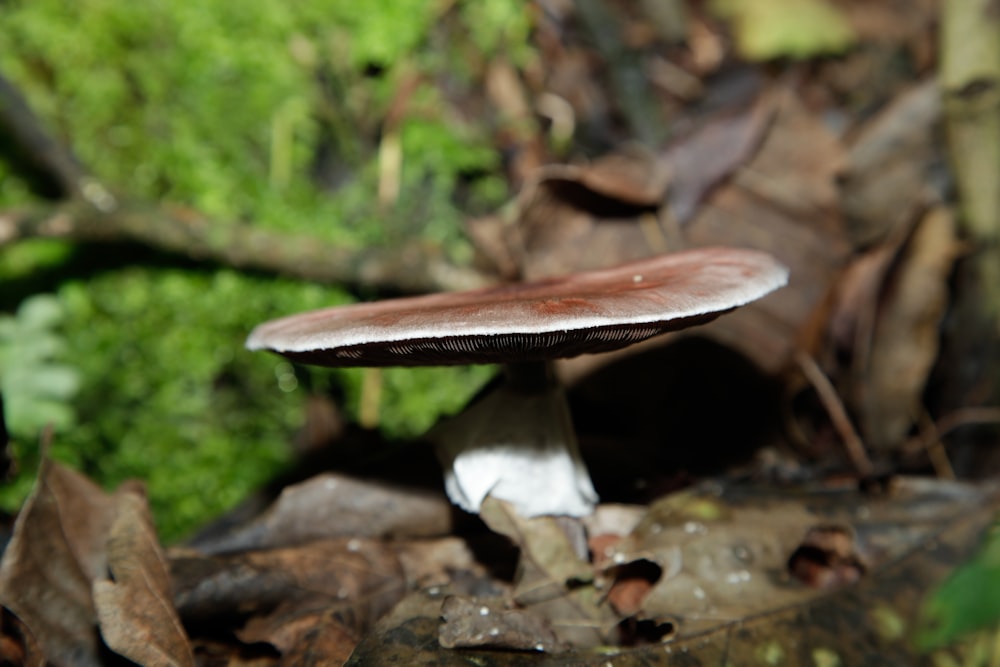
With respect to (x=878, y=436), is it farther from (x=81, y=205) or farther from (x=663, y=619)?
(x=81, y=205)

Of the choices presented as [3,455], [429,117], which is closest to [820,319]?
[429,117]

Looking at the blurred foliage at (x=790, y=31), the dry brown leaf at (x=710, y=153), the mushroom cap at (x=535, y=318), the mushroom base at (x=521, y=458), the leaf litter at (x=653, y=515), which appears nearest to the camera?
the mushroom cap at (x=535, y=318)

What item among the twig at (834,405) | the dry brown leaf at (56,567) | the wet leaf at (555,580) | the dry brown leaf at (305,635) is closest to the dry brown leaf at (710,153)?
the twig at (834,405)

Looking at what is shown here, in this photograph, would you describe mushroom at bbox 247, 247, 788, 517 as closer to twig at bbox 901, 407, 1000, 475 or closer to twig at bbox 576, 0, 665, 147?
twig at bbox 901, 407, 1000, 475

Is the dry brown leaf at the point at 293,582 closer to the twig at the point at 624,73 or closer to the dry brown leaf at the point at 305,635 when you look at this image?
the dry brown leaf at the point at 305,635

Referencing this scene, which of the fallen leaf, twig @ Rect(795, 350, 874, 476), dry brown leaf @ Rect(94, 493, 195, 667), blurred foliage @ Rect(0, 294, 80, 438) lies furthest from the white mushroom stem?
blurred foliage @ Rect(0, 294, 80, 438)
